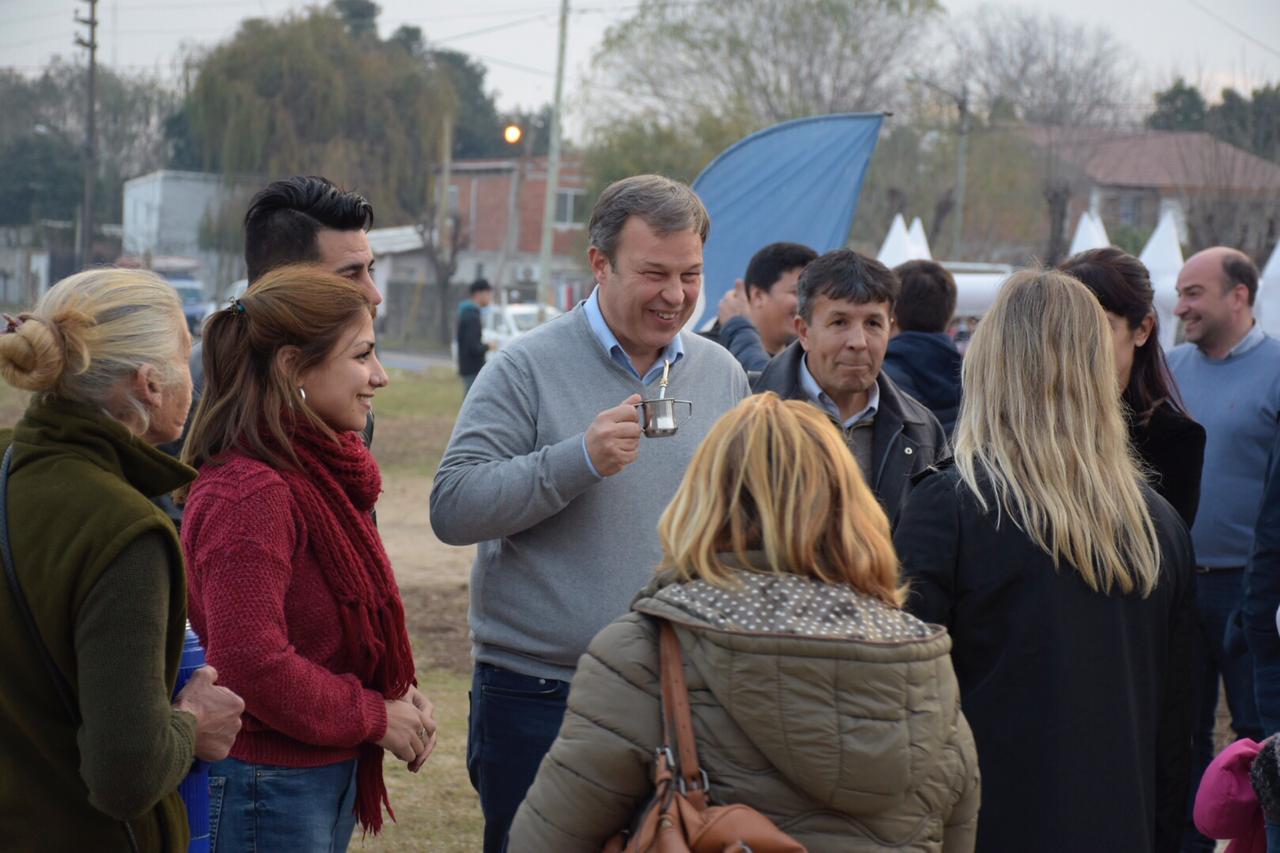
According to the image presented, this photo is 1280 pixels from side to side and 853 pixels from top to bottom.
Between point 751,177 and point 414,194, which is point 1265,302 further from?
point 414,194

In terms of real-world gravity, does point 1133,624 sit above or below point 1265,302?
below

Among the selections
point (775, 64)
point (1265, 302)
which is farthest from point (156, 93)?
point (1265, 302)

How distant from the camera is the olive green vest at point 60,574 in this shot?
7.25ft

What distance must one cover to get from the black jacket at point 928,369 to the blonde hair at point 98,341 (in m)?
3.50

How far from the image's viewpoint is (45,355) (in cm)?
230

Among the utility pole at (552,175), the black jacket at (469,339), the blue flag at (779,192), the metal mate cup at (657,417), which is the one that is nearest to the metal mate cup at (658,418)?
the metal mate cup at (657,417)

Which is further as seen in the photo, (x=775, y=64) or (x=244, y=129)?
(x=244, y=129)

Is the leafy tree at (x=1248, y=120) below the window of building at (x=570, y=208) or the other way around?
the other way around

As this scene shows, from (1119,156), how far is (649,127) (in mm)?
18154

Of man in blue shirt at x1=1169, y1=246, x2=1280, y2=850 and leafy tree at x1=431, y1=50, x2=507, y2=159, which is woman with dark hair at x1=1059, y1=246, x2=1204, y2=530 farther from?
leafy tree at x1=431, y1=50, x2=507, y2=159

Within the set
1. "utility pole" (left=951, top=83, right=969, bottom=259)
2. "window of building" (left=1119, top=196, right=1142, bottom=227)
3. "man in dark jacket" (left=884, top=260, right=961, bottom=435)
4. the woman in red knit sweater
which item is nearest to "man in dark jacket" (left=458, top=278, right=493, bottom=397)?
"man in dark jacket" (left=884, top=260, right=961, bottom=435)

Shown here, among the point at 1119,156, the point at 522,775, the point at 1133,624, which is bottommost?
the point at 522,775

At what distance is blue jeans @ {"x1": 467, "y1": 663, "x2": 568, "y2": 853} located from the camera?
10.8 ft

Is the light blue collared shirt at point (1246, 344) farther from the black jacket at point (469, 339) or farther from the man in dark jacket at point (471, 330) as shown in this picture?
the black jacket at point (469, 339)
